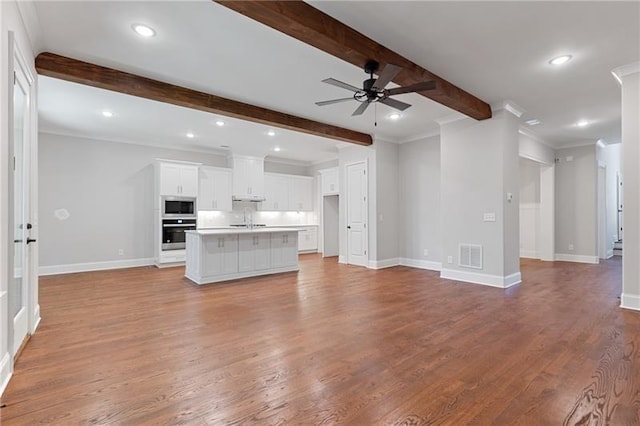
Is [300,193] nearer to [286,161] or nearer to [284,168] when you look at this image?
[284,168]

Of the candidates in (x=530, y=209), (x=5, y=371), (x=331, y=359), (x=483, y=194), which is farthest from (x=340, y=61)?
(x=530, y=209)

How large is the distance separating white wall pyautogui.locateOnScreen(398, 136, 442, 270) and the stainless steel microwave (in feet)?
16.1

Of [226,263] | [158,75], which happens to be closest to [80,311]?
[226,263]

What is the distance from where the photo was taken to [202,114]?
5602mm

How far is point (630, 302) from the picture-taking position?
3.87 metres

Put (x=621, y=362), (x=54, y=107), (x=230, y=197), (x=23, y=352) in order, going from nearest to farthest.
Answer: (x=621, y=362), (x=23, y=352), (x=54, y=107), (x=230, y=197)

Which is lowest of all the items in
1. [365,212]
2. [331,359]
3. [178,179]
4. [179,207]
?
[331,359]

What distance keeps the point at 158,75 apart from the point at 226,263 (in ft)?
10.3

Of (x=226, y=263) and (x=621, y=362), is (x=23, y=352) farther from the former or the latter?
(x=621, y=362)

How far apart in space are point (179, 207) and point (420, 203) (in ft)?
18.0

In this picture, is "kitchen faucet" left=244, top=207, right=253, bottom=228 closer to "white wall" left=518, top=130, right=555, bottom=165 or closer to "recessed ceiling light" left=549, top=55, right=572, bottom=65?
"white wall" left=518, top=130, right=555, bottom=165

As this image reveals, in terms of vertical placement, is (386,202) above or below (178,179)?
below

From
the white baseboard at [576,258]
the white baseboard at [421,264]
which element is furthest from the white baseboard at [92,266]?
the white baseboard at [576,258]

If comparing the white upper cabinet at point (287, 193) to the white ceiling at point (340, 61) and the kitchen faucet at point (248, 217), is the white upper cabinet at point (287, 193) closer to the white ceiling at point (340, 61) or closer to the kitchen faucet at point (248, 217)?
the kitchen faucet at point (248, 217)
